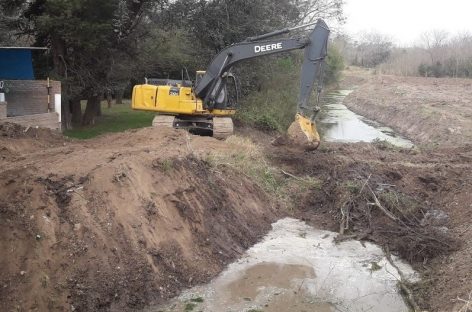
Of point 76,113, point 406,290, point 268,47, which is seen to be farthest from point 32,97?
point 406,290

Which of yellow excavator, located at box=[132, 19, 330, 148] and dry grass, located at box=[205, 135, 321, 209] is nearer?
dry grass, located at box=[205, 135, 321, 209]

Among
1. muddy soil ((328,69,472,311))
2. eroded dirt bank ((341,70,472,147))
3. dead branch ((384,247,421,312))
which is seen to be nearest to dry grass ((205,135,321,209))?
muddy soil ((328,69,472,311))

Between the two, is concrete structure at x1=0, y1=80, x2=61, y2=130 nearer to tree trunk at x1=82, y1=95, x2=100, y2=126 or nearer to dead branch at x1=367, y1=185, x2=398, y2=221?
tree trunk at x1=82, y1=95, x2=100, y2=126

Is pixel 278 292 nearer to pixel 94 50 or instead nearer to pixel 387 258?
pixel 387 258

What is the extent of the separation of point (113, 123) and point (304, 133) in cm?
1061

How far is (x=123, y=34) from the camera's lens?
18469mm

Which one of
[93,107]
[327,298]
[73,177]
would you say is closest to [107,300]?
[73,177]

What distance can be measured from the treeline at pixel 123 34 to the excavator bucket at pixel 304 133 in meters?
7.24

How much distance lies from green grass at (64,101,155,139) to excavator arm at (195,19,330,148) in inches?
195

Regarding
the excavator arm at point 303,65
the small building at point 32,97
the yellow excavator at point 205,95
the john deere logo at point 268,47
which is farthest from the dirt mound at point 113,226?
the john deere logo at point 268,47

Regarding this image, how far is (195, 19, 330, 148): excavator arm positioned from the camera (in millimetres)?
14164

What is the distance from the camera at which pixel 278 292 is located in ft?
28.5

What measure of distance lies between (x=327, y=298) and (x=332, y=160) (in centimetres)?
659

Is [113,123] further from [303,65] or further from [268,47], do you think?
[303,65]
